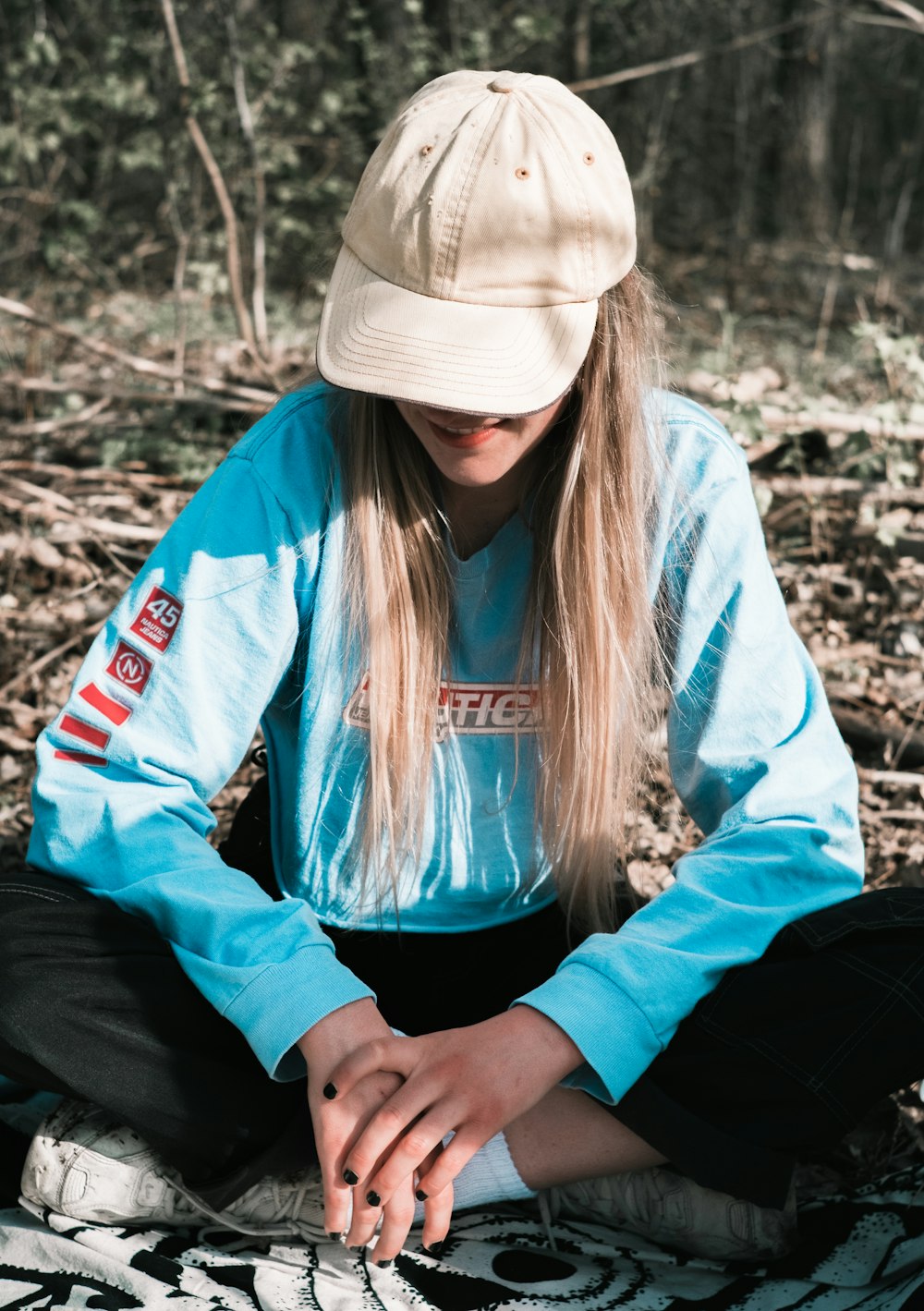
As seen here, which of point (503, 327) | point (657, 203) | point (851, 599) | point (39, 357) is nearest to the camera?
point (503, 327)

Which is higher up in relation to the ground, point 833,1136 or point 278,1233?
point 833,1136

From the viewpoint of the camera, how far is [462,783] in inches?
80.1

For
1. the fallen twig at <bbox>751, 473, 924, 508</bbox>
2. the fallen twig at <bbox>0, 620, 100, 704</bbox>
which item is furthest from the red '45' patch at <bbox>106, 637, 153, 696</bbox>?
the fallen twig at <bbox>751, 473, 924, 508</bbox>

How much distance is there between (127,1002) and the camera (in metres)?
1.80

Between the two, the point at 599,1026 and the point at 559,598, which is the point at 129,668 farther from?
the point at 599,1026

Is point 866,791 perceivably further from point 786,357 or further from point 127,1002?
point 786,357

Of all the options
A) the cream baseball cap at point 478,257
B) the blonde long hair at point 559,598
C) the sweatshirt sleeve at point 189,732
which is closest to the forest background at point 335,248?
the blonde long hair at point 559,598

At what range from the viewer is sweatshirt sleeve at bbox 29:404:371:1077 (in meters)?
1.78

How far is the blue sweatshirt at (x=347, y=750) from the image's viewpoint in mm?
1740

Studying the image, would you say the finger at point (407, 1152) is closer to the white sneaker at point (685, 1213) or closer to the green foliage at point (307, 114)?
the white sneaker at point (685, 1213)

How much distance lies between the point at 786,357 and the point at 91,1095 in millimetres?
Answer: 4624

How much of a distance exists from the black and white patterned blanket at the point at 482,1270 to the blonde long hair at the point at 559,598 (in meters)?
0.53

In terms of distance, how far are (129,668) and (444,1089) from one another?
72cm

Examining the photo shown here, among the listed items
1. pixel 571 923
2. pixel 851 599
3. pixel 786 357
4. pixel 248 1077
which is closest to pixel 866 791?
pixel 851 599
